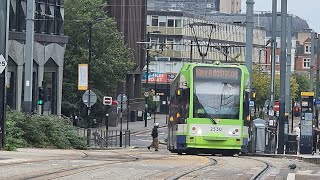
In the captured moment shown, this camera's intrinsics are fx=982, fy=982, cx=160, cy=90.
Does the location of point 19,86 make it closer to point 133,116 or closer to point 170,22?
point 133,116

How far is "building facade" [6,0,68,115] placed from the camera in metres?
64.4

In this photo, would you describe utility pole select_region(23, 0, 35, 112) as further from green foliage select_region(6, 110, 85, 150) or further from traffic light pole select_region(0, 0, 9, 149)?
traffic light pole select_region(0, 0, 9, 149)

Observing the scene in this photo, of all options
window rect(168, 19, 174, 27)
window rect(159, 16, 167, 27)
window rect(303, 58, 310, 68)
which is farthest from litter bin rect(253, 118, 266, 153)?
window rect(303, 58, 310, 68)

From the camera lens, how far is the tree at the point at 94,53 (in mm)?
84125

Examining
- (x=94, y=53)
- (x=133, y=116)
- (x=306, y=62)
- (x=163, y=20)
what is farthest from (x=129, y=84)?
(x=306, y=62)

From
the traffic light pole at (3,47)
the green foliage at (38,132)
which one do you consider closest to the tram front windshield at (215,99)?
the green foliage at (38,132)

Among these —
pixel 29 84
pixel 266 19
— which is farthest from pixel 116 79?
pixel 266 19

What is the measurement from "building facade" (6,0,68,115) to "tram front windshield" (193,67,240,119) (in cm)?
2549

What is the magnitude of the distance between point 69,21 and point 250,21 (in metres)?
42.1

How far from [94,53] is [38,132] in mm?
46391

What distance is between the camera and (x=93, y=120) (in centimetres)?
8612

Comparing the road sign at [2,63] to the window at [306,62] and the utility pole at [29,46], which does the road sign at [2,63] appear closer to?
the utility pole at [29,46]

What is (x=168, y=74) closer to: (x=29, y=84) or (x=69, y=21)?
(x=69, y=21)

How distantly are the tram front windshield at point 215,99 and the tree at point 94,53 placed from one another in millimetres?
47327
